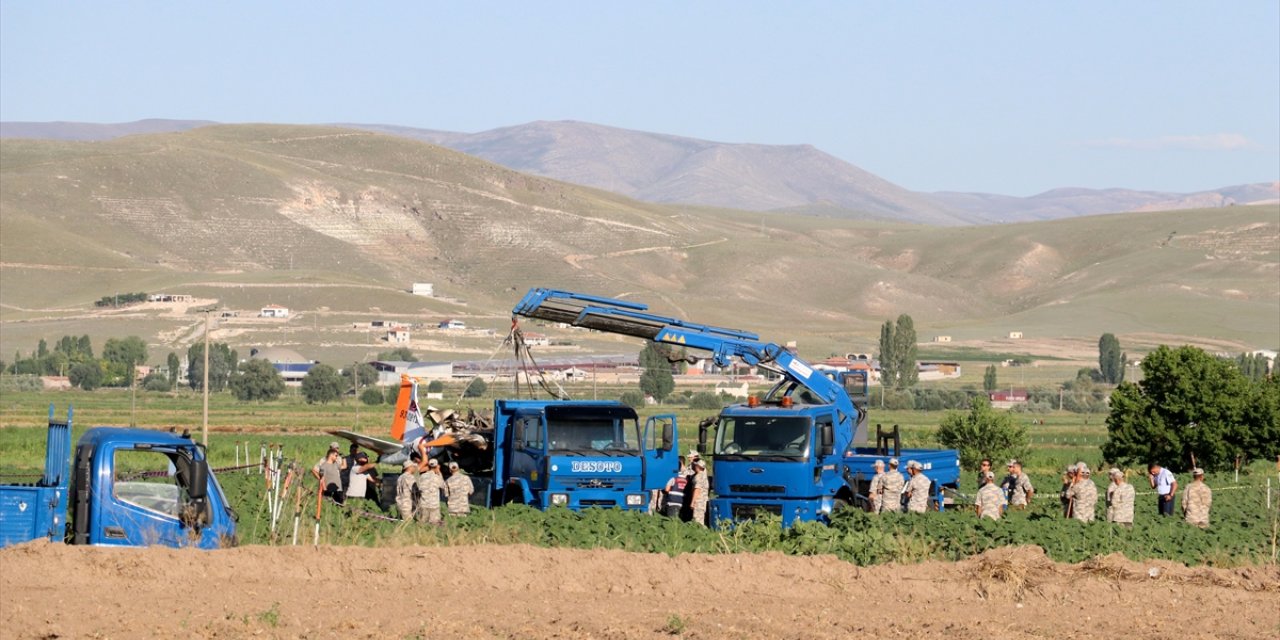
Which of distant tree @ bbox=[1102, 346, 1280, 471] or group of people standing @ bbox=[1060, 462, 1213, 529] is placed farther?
distant tree @ bbox=[1102, 346, 1280, 471]

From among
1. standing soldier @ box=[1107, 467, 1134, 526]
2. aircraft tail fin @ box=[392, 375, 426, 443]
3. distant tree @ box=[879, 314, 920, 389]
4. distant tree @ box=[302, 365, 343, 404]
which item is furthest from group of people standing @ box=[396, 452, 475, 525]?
distant tree @ box=[879, 314, 920, 389]

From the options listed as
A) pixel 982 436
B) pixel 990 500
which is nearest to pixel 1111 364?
pixel 982 436

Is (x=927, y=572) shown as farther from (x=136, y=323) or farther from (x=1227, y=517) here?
(x=136, y=323)

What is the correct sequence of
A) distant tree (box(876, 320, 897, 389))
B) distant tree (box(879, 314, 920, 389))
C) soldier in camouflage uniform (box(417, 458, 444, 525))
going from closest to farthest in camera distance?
soldier in camouflage uniform (box(417, 458, 444, 525)), distant tree (box(879, 314, 920, 389)), distant tree (box(876, 320, 897, 389))

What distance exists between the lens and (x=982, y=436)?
170ft

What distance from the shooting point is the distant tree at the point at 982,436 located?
51.8 metres

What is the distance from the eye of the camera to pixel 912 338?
10781 cm

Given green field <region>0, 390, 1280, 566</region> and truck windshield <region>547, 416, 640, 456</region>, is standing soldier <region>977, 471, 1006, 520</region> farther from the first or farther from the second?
truck windshield <region>547, 416, 640, 456</region>

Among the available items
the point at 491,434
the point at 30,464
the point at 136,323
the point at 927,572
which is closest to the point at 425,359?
the point at 136,323

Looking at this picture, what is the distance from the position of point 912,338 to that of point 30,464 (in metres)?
72.2

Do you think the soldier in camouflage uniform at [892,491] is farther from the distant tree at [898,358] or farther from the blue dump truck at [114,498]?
the distant tree at [898,358]

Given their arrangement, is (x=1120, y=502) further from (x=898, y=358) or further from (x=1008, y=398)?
(x=1008, y=398)

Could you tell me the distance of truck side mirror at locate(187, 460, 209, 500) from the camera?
17391mm

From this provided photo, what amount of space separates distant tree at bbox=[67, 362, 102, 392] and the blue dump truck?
94174 millimetres
